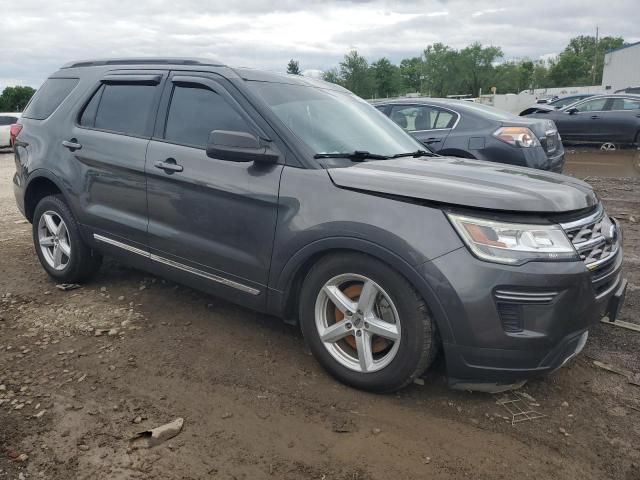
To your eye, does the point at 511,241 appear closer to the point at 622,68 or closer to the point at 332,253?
the point at 332,253

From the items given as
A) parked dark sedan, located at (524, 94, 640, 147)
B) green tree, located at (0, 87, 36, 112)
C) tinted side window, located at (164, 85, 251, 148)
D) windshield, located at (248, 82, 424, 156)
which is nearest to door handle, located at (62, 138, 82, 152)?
tinted side window, located at (164, 85, 251, 148)

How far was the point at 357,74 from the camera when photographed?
8525cm

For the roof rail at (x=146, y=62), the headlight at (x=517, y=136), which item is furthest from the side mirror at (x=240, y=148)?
the headlight at (x=517, y=136)

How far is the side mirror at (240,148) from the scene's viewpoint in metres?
3.27

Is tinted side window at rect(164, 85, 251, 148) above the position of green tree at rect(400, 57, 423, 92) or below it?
below

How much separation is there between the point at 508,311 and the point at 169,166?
2349 mm

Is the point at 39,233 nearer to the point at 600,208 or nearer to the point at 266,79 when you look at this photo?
the point at 266,79

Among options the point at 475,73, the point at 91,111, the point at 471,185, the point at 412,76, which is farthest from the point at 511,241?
the point at 412,76

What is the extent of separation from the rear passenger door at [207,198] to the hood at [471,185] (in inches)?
22.5

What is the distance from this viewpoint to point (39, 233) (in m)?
4.95

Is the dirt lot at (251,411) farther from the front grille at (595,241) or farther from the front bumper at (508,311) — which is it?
the front grille at (595,241)

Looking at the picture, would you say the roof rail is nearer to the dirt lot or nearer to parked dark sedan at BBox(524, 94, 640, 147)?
the dirt lot

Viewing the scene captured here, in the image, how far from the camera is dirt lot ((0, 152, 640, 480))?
2.55 metres

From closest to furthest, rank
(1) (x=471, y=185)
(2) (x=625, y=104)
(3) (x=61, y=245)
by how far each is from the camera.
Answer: (1) (x=471, y=185), (3) (x=61, y=245), (2) (x=625, y=104)
